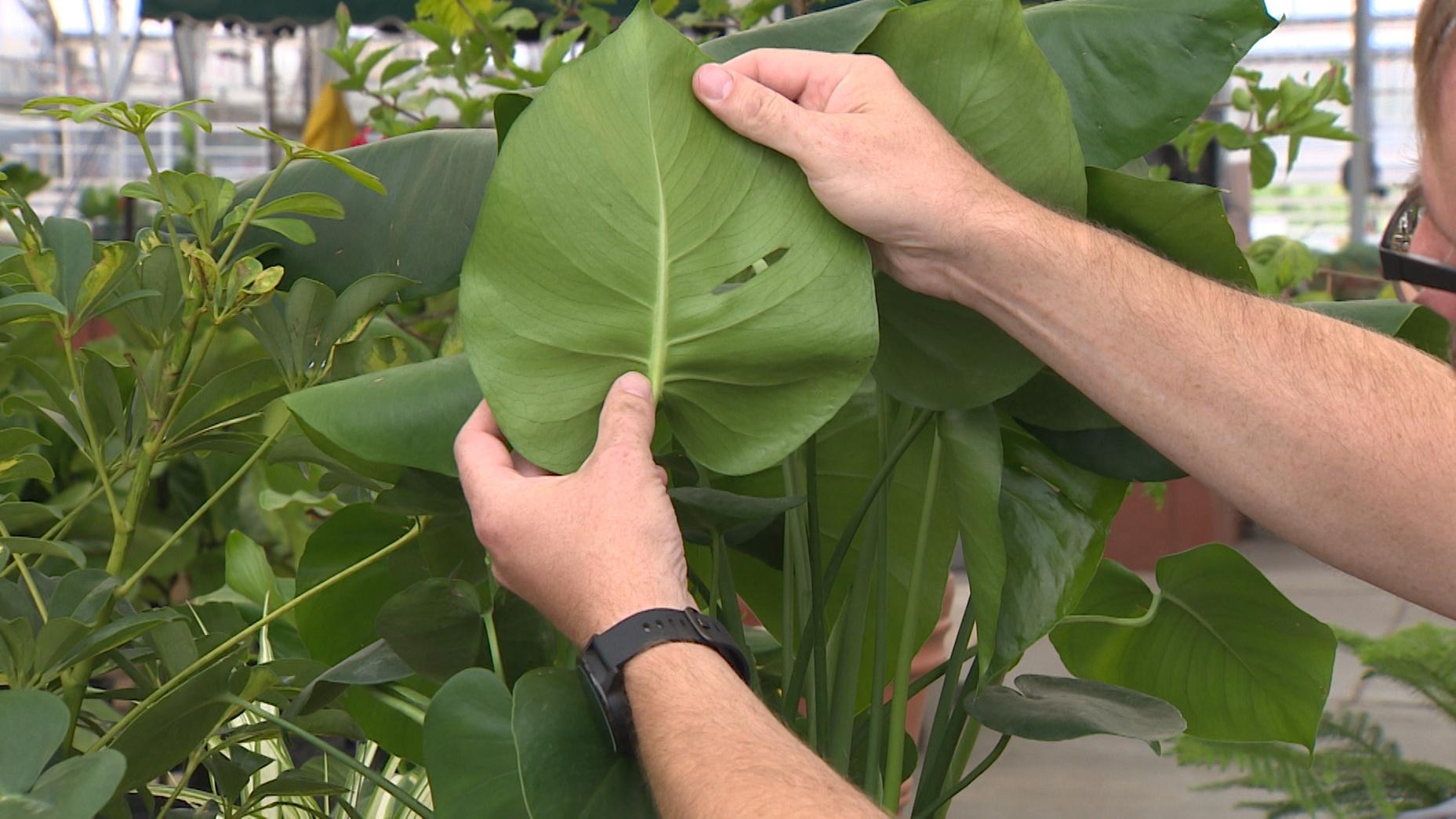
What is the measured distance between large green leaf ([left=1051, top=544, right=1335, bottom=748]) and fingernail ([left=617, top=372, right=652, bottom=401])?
38 centimetres

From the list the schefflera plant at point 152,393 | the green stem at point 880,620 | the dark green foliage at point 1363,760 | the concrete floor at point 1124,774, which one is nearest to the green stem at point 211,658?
the schefflera plant at point 152,393

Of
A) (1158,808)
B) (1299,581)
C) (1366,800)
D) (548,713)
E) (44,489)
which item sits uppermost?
(548,713)

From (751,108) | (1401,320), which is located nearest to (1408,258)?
(1401,320)

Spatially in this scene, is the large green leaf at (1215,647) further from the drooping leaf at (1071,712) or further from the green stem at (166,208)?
the green stem at (166,208)

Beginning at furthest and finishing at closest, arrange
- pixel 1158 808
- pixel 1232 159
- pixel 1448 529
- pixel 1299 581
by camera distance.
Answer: pixel 1232 159 → pixel 1299 581 → pixel 1158 808 → pixel 1448 529

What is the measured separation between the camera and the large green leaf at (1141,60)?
57 cm

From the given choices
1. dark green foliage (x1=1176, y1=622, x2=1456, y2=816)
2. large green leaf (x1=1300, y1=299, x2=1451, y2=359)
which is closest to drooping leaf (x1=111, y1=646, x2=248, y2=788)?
large green leaf (x1=1300, y1=299, x2=1451, y2=359)

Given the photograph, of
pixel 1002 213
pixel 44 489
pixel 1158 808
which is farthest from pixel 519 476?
pixel 1158 808

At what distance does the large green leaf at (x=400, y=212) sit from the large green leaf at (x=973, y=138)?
0.21m

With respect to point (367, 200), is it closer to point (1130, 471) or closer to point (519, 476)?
point (519, 476)

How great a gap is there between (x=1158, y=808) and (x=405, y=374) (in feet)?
6.52

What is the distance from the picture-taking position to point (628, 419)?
1.68ft

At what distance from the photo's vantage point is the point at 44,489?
164 cm

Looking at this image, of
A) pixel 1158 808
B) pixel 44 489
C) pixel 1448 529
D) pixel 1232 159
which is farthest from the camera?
pixel 1232 159
